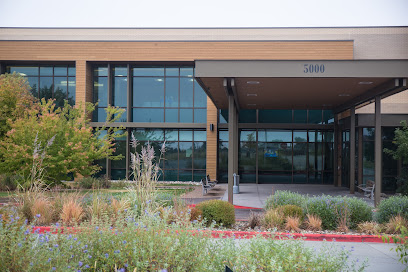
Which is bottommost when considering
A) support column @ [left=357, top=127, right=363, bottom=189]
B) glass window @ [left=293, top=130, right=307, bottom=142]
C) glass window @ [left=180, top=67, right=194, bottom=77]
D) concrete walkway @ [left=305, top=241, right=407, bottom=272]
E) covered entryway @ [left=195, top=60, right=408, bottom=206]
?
concrete walkway @ [left=305, top=241, right=407, bottom=272]

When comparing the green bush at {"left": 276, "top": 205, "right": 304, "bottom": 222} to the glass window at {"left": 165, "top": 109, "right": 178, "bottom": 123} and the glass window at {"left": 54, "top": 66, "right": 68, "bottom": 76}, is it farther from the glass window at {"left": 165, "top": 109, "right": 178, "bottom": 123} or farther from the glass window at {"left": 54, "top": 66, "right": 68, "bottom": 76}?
the glass window at {"left": 54, "top": 66, "right": 68, "bottom": 76}

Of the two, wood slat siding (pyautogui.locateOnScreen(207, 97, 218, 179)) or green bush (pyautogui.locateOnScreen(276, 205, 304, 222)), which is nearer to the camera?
green bush (pyautogui.locateOnScreen(276, 205, 304, 222))

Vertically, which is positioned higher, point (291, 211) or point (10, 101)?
point (10, 101)

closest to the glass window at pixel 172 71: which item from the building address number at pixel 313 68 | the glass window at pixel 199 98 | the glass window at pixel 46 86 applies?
the glass window at pixel 199 98

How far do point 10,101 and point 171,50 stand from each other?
9542 millimetres

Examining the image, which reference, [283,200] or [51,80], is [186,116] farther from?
[283,200]

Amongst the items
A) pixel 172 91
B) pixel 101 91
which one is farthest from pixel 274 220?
pixel 101 91

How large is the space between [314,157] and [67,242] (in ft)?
70.0

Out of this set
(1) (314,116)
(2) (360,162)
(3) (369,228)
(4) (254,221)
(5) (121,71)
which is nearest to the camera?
(3) (369,228)

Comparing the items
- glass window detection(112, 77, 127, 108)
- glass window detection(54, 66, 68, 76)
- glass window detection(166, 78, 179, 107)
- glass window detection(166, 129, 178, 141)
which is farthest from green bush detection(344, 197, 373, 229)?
glass window detection(54, 66, 68, 76)

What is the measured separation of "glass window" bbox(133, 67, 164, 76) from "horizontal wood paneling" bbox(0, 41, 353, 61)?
106cm

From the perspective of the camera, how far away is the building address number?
12.0 meters

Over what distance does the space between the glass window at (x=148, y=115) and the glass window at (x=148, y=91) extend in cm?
33

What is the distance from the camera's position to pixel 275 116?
968 inches
